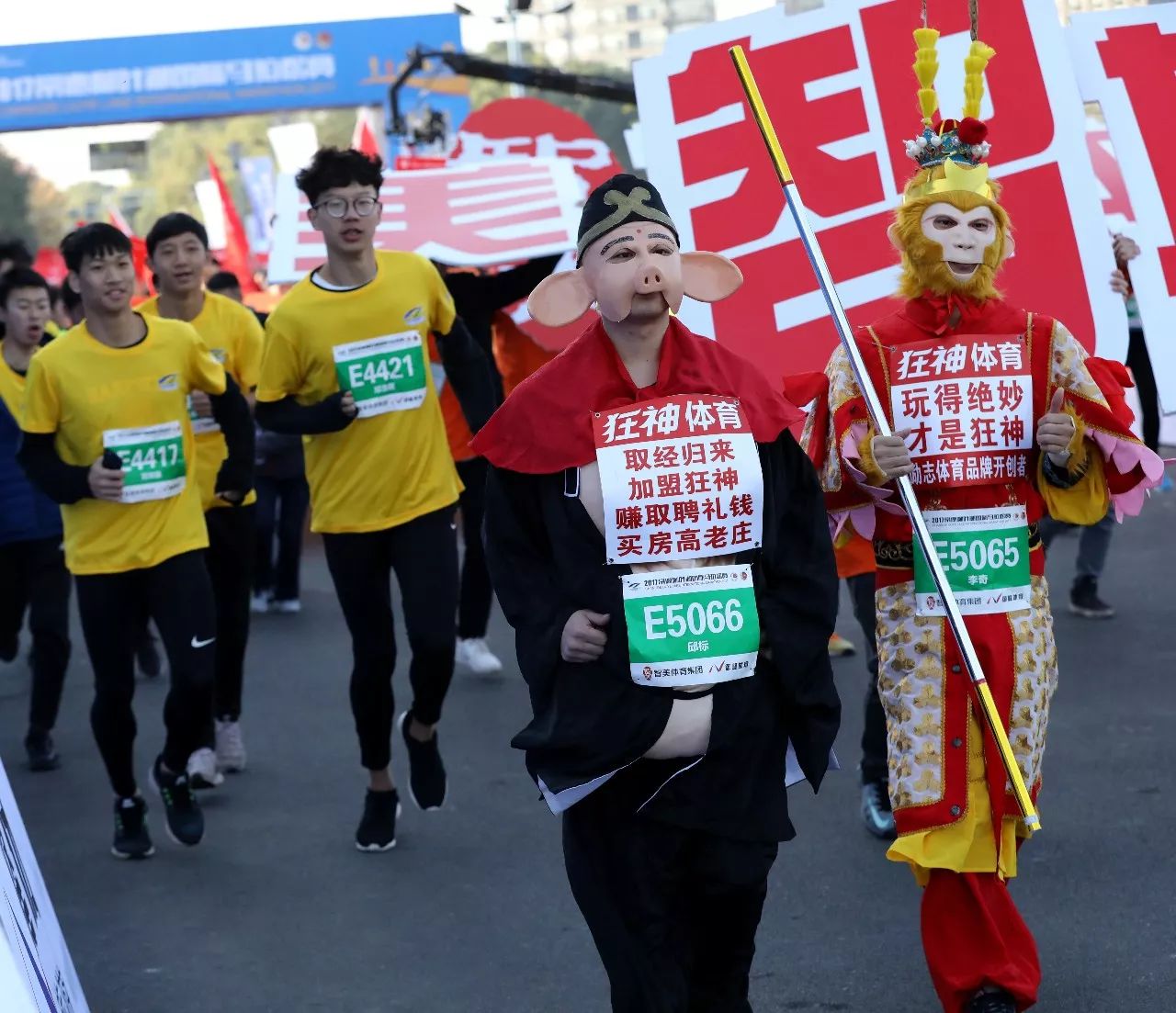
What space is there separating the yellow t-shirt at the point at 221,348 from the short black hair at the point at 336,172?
1.46 m

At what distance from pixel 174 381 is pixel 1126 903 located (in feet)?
10.9

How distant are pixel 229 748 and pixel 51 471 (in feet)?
5.47

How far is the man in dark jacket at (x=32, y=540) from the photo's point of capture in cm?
761

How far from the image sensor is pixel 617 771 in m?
3.66

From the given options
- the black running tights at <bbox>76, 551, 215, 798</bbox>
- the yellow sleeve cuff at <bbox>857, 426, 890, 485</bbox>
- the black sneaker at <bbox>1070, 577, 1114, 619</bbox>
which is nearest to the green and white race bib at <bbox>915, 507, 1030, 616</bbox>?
the yellow sleeve cuff at <bbox>857, 426, 890, 485</bbox>

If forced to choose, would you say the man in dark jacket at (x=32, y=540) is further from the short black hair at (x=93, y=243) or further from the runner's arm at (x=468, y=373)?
the runner's arm at (x=468, y=373)

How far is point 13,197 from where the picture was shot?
72.6 meters

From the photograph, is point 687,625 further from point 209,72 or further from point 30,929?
point 209,72

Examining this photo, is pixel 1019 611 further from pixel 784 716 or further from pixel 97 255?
pixel 97 255

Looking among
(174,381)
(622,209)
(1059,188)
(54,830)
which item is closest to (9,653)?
(54,830)

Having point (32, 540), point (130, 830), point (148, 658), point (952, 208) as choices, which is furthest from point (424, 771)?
point (148, 658)

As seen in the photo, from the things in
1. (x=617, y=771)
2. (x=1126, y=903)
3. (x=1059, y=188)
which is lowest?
(x=1126, y=903)

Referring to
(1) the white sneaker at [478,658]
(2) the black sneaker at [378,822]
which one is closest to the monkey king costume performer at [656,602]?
(2) the black sneaker at [378,822]

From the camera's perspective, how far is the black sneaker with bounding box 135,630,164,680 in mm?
9180
